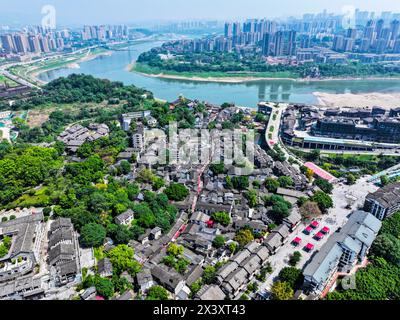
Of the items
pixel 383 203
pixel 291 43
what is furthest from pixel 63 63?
pixel 383 203

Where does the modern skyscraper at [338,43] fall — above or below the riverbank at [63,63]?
above

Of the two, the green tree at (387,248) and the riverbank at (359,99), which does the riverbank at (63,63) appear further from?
the green tree at (387,248)

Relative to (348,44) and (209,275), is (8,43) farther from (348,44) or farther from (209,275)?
(348,44)

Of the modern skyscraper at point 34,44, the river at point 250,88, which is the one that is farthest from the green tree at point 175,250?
the modern skyscraper at point 34,44

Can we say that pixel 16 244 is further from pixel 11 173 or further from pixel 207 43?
pixel 207 43

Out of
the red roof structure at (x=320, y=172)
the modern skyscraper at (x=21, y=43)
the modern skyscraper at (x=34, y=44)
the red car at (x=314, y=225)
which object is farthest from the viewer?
the modern skyscraper at (x=34, y=44)
